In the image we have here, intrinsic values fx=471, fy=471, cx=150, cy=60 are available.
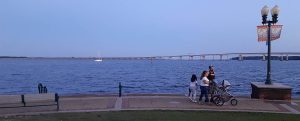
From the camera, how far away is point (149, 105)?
18406mm

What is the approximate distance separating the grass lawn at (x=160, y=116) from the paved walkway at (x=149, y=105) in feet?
3.68

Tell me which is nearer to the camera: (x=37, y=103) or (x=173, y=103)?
(x=37, y=103)

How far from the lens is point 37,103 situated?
17344 millimetres

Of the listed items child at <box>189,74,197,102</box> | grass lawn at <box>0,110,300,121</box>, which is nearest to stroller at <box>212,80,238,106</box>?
child at <box>189,74,197,102</box>

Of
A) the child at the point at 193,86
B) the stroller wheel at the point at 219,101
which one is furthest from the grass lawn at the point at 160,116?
the child at the point at 193,86

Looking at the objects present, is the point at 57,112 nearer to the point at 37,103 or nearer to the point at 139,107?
the point at 37,103

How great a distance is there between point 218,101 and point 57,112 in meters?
6.37

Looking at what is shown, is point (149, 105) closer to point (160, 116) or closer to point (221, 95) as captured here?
point (221, 95)

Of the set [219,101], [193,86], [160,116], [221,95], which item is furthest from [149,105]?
[160,116]

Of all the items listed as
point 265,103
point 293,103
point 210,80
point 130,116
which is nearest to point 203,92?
point 210,80

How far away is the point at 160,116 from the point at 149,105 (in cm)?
321

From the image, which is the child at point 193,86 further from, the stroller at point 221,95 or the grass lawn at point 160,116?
the grass lawn at point 160,116

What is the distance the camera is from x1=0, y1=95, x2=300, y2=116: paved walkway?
56.4 feet

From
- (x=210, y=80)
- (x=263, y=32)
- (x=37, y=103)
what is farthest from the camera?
(x=263, y=32)
